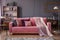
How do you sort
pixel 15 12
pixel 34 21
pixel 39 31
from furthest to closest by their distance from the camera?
pixel 15 12
pixel 34 21
pixel 39 31

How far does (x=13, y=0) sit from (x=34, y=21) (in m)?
2.97

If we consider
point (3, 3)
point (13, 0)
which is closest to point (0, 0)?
point (3, 3)

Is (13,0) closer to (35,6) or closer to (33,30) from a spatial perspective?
(35,6)

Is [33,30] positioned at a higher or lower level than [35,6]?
lower

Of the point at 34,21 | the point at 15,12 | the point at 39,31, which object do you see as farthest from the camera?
the point at 15,12

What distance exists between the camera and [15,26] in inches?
297

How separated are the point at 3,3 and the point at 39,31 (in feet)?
13.4

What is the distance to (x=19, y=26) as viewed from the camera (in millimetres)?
7559

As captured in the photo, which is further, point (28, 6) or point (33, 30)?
point (28, 6)

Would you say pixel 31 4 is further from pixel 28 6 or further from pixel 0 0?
pixel 0 0

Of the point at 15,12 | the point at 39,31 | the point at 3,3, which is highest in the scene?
the point at 3,3

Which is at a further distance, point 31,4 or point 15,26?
point 31,4

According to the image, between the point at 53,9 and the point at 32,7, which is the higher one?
the point at 32,7

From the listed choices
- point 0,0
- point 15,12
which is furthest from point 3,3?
point 15,12
